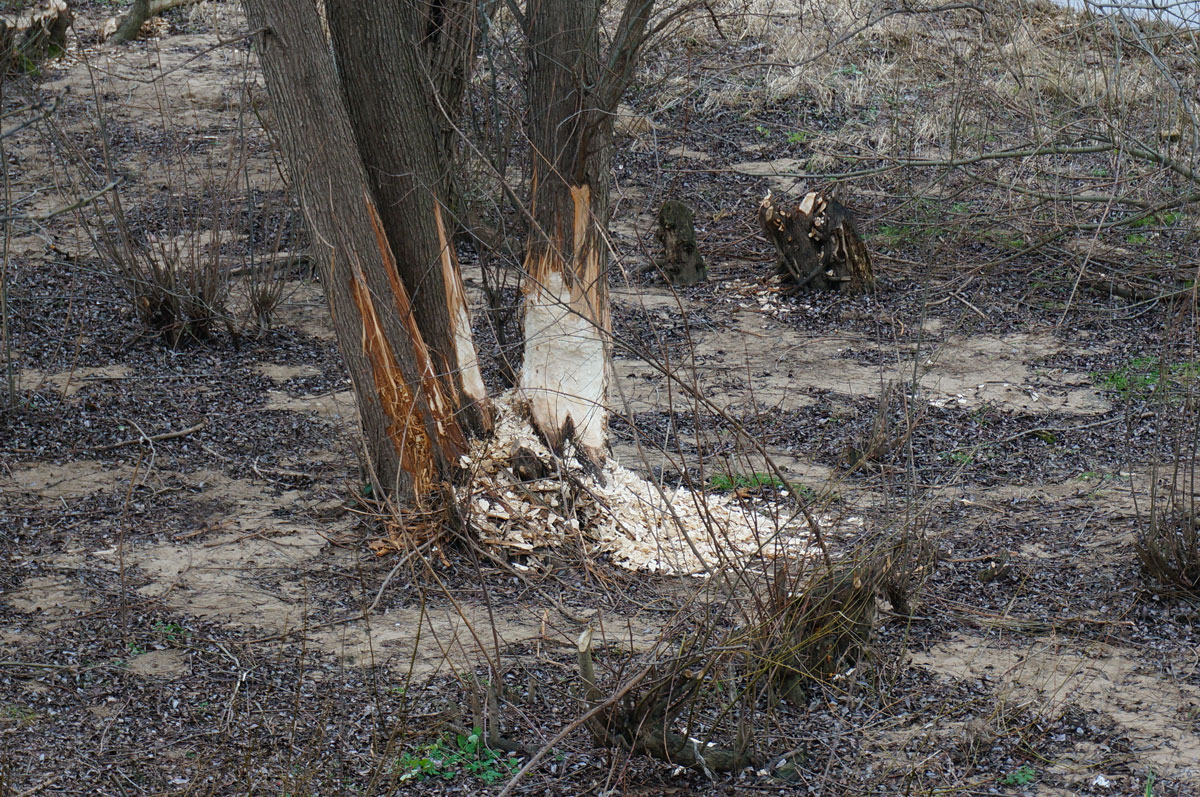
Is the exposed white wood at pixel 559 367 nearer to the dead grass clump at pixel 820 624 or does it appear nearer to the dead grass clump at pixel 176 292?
the dead grass clump at pixel 820 624

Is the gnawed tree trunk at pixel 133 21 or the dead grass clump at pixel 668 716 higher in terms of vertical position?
the gnawed tree trunk at pixel 133 21

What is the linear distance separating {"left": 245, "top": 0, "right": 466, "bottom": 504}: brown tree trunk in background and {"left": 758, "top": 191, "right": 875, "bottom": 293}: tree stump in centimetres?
425

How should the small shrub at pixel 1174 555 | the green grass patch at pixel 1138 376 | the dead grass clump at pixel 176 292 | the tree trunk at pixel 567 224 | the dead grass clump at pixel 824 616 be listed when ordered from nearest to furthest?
1. the dead grass clump at pixel 824 616
2. the small shrub at pixel 1174 555
3. the tree trunk at pixel 567 224
4. the green grass patch at pixel 1138 376
5. the dead grass clump at pixel 176 292

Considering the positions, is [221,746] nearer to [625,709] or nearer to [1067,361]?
[625,709]

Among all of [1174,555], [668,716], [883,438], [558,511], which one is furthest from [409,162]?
[1174,555]

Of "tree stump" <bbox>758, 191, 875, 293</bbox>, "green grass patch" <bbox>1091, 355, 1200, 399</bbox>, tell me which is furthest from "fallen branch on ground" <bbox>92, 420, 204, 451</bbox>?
"green grass patch" <bbox>1091, 355, 1200, 399</bbox>

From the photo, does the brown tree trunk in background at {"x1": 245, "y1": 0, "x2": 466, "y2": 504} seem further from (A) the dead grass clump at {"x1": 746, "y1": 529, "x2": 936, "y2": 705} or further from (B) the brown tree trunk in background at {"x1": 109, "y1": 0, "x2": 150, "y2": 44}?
(B) the brown tree trunk in background at {"x1": 109, "y1": 0, "x2": 150, "y2": 44}

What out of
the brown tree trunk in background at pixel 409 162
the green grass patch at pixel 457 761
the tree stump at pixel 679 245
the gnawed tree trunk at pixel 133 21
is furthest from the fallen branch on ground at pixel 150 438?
the gnawed tree trunk at pixel 133 21

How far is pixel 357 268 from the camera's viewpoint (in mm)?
4414

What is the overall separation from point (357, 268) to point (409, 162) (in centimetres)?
55

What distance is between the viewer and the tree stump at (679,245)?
28.0ft

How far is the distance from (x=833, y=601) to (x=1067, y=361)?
434 centimetres

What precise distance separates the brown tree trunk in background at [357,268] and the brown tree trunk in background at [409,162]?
68mm

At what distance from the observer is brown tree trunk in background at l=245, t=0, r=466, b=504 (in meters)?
4.22
